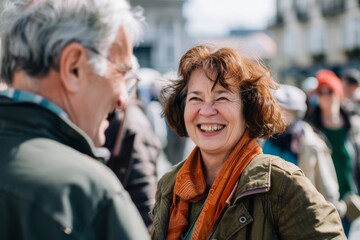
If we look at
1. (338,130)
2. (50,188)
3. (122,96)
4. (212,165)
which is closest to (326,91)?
(338,130)

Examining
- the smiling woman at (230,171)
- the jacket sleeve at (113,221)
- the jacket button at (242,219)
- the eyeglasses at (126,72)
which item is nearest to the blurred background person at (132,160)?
the smiling woman at (230,171)

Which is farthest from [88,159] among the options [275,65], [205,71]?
[275,65]

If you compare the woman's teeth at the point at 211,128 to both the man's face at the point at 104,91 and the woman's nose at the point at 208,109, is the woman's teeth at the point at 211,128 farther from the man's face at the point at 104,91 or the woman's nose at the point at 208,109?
the man's face at the point at 104,91

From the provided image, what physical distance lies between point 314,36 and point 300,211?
46.2m

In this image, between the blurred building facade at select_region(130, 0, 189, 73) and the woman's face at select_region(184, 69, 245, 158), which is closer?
the woman's face at select_region(184, 69, 245, 158)

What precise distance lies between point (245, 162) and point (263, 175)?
189 mm

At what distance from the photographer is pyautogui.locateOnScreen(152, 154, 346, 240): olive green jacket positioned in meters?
2.69

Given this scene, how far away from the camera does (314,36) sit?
47594 mm

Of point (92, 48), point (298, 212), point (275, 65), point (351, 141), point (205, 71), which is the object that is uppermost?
point (92, 48)

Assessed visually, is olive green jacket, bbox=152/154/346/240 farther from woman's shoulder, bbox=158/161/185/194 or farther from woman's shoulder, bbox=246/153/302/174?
woman's shoulder, bbox=158/161/185/194

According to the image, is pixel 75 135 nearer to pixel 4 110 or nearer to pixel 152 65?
pixel 4 110

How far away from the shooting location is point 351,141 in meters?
6.28

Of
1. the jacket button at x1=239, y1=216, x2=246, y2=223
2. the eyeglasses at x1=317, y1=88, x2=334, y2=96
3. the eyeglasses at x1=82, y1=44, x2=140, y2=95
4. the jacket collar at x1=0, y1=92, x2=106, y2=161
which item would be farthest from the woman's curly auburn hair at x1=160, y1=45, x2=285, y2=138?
the eyeglasses at x1=317, y1=88, x2=334, y2=96

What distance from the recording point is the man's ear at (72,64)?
1.87 metres
